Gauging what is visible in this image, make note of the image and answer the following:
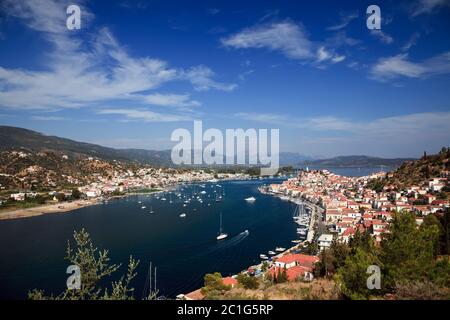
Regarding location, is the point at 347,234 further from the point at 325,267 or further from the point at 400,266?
the point at 400,266

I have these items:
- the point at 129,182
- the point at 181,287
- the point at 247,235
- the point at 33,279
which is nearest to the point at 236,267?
the point at 181,287

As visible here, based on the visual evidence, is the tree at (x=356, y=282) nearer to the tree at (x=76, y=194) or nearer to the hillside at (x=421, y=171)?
the hillside at (x=421, y=171)

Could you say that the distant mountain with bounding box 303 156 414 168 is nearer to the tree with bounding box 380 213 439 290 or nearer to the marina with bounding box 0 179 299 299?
the marina with bounding box 0 179 299 299

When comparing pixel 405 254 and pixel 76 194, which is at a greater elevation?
pixel 405 254

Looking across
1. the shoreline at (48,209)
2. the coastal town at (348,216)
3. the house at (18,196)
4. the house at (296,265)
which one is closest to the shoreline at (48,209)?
the shoreline at (48,209)

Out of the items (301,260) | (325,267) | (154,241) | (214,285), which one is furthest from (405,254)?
(154,241)

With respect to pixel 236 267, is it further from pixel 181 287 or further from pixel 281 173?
pixel 281 173

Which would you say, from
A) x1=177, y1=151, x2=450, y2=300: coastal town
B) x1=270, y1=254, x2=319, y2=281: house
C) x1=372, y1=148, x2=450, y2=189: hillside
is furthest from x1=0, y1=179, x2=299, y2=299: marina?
x1=372, y1=148, x2=450, y2=189: hillside

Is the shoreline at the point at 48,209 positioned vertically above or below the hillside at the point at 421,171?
below
